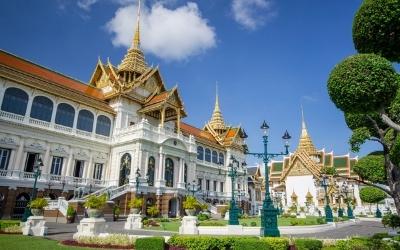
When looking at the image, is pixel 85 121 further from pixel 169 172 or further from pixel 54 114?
pixel 169 172

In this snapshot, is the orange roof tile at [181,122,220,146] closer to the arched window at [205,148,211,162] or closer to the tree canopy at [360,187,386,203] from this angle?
the arched window at [205,148,211,162]

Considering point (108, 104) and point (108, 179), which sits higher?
point (108, 104)

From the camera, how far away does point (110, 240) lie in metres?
11.9

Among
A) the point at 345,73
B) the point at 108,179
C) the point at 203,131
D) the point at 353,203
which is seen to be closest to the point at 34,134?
the point at 108,179

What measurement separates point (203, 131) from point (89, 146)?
24.9 m

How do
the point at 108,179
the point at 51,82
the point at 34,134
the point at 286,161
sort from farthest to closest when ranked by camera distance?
the point at 286,161, the point at 108,179, the point at 51,82, the point at 34,134

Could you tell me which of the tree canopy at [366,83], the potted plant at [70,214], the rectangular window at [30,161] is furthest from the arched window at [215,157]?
the tree canopy at [366,83]

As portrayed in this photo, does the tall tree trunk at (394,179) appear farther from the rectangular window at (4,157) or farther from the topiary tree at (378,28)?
the rectangular window at (4,157)

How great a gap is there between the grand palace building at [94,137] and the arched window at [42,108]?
84mm

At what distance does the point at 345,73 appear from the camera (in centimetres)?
878

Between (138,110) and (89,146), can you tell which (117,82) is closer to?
(138,110)

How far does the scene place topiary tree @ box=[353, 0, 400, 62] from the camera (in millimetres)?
9367

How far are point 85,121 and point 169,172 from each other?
10081 millimetres

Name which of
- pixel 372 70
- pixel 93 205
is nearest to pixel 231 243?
pixel 372 70
